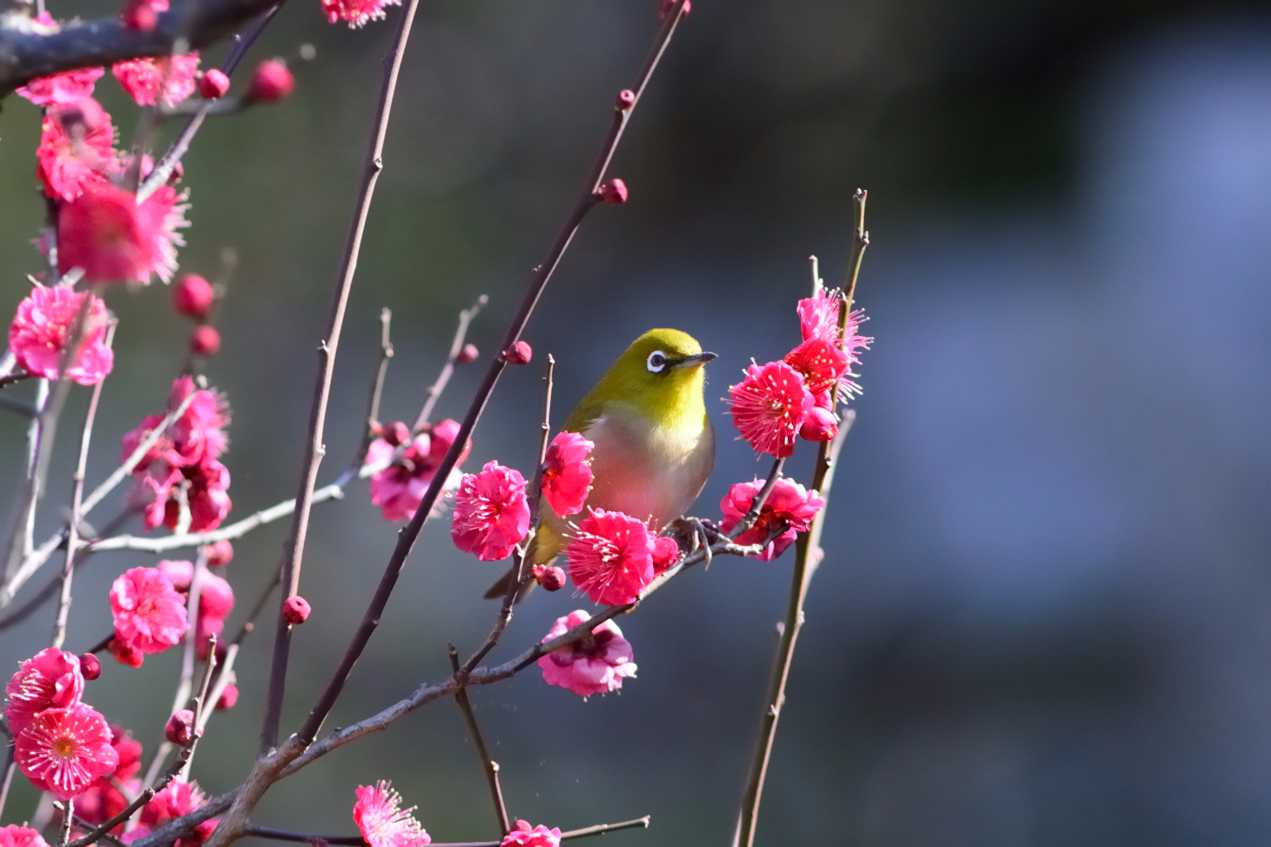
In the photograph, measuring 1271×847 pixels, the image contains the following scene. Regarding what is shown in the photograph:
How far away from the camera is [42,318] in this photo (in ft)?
4.19

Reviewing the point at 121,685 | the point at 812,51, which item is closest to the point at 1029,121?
the point at 812,51

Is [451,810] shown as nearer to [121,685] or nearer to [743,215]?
[121,685]

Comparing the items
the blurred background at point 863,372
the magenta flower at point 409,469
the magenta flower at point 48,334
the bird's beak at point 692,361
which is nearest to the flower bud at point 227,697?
the magenta flower at point 409,469

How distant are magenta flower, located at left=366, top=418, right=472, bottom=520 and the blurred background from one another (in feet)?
11.2

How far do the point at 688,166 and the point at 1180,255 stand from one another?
2132 mm

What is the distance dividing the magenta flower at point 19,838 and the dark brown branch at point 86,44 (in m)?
0.60

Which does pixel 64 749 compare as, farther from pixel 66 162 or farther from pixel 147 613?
pixel 66 162

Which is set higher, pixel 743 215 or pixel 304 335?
pixel 743 215

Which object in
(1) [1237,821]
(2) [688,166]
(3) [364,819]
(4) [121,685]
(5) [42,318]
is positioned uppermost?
(2) [688,166]

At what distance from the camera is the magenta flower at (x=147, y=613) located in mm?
1333

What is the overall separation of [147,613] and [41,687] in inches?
7.0

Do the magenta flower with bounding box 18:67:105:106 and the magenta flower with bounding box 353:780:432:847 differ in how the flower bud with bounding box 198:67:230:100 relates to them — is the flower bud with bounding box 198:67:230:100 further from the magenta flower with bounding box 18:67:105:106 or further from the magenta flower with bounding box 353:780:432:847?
the magenta flower with bounding box 353:780:432:847

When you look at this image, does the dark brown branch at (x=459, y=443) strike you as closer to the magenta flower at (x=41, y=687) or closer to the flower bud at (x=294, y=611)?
the flower bud at (x=294, y=611)

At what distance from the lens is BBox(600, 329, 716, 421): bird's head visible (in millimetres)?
2250
